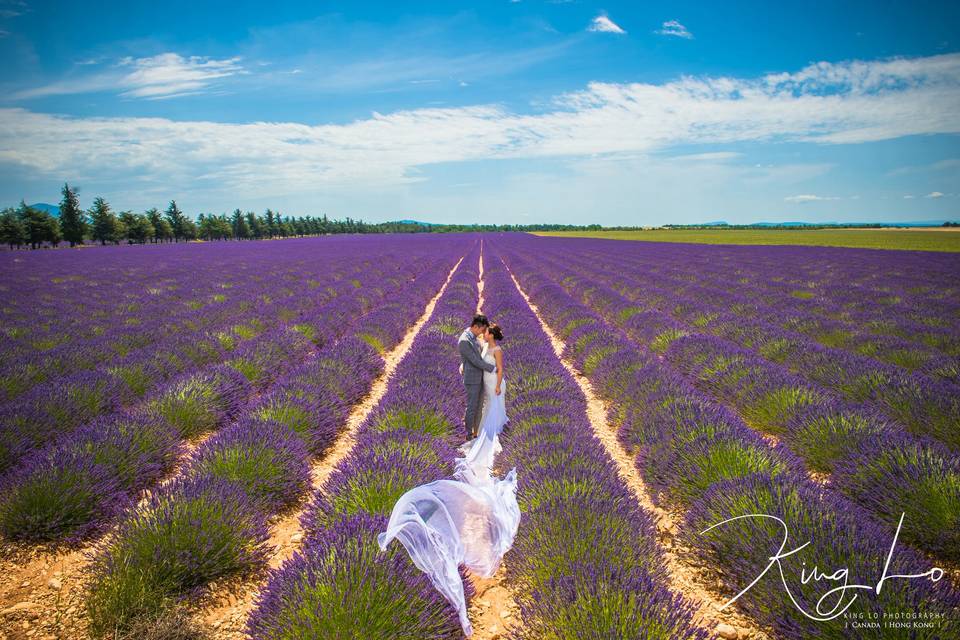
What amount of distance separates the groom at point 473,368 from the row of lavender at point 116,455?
151 cm

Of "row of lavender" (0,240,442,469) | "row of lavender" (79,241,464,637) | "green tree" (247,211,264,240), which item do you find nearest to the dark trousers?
"row of lavender" (79,241,464,637)

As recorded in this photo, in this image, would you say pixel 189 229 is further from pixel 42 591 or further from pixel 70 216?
pixel 42 591

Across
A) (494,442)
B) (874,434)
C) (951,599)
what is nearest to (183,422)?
(494,442)

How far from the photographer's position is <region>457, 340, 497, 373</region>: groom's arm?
13.9 feet

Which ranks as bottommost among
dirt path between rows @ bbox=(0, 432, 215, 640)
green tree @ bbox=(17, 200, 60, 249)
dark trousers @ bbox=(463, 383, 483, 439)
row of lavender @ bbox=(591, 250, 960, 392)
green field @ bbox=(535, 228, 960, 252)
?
dirt path between rows @ bbox=(0, 432, 215, 640)

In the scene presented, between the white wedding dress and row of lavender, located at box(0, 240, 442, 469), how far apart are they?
11.1ft

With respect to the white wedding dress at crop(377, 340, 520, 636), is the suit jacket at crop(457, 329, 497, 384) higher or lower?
higher

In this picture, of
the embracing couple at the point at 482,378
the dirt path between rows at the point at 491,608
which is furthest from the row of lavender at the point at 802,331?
the dirt path between rows at the point at 491,608

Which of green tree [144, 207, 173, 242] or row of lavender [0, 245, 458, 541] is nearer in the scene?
row of lavender [0, 245, 458, 541]

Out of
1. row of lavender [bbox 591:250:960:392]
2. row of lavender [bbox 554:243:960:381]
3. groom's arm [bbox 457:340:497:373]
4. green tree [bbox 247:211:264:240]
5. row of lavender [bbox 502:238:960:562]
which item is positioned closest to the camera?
row of lavender [bbox 502:238:960:562]

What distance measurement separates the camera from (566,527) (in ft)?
8.05

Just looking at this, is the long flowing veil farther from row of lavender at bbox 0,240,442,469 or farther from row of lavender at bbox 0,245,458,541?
row of lavender at bbox 0,240,442,469

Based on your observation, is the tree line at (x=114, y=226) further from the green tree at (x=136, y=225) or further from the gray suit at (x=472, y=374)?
the gray suit at (x=472, y=374)

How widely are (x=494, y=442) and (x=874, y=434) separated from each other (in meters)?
3.02
